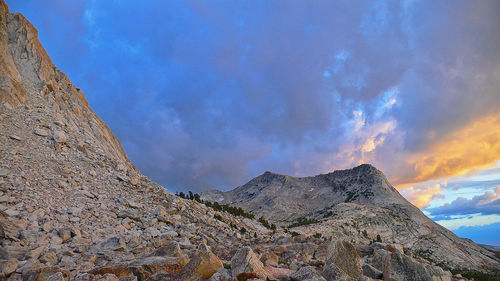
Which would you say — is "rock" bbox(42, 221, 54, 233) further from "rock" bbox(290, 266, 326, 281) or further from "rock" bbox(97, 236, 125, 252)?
"rock" bbox(290, 266, 326, 281)

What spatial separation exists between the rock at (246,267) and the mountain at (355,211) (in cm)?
4848

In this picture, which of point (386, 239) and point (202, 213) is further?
point (386, 239)

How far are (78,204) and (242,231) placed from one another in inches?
686

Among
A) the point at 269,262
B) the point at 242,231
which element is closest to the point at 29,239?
the point at 269,262

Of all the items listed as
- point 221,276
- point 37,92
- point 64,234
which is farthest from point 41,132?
point 221,276

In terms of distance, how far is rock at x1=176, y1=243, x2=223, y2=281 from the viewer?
27.5ft

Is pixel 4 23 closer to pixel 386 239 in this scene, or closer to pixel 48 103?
pixel 48 103

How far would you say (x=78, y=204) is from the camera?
1867cm

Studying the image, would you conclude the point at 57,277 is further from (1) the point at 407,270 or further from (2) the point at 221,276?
(1) the point at 407,270

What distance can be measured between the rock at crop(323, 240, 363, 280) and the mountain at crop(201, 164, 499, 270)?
46.8m

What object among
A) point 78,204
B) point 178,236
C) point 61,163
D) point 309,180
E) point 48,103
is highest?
point 309,180

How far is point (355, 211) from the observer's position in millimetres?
83188

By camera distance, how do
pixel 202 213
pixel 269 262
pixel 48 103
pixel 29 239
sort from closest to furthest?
pixel 269 262 < pixel 29 239 < pixel 202 213 < pixel 48 103

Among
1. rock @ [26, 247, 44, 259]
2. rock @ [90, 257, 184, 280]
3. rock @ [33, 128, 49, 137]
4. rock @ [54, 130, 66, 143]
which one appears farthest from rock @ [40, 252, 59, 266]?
rock @ [33, 128, 49, 137]
